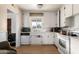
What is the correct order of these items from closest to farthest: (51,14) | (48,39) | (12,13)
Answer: (12,13) → (48,39) → (51,14)

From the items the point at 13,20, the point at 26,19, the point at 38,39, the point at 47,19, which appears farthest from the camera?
the point at 47,19

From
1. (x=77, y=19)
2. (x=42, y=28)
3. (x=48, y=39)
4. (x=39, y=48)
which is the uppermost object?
(x=77, y=19)

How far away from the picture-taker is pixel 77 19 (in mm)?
2426

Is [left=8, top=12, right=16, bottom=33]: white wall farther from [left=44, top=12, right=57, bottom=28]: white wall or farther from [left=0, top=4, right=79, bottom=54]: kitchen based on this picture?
[left=44, top=12, right=57, bottom=28]: white wall

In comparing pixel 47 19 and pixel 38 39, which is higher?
pixel 47 19

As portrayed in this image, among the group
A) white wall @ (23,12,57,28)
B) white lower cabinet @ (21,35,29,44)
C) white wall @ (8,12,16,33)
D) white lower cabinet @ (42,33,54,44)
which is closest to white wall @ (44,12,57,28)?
white wall @ (23,12,57,28)

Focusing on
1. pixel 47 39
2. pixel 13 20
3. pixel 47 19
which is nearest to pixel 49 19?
pixel 47 19

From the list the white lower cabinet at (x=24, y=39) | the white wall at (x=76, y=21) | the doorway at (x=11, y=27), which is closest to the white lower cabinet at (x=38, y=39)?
the white lower cabinet at (x=24, y=39)

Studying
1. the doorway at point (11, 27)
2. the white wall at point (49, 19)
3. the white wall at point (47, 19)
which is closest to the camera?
the doorway at point (11, 27)

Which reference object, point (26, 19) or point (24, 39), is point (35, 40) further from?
point (26, 19)

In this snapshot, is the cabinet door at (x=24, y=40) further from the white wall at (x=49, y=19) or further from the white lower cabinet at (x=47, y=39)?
the white wall at (x=49, y=19)

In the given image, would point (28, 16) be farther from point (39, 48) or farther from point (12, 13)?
point (39, 48)
